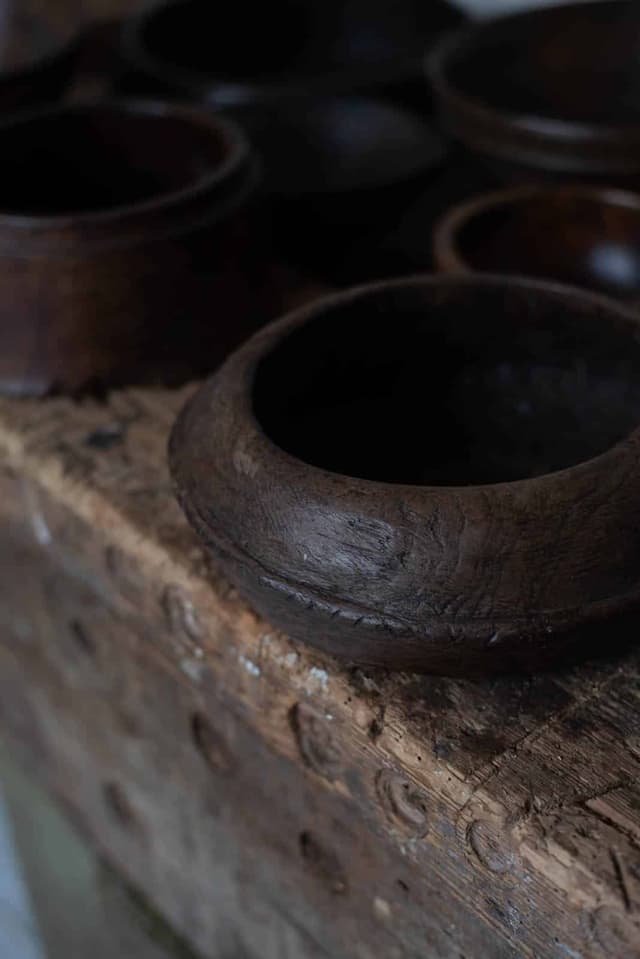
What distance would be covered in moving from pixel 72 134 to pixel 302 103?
31cm

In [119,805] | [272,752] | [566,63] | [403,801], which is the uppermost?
[566,63]

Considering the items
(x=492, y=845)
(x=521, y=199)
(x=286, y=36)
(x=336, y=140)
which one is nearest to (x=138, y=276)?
(x=521, y=199)

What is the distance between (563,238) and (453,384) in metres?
0.26

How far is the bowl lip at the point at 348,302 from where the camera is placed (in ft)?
2.30

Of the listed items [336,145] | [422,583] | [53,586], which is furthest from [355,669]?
[336,145]

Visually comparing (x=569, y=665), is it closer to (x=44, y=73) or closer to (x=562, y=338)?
(x=562, y=338)

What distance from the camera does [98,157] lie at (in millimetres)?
1258

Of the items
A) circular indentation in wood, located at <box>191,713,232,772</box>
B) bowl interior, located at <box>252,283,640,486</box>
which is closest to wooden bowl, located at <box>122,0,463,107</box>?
bowl interior, located at <box>252,283,640,486</box>

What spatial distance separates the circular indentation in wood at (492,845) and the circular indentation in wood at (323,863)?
0.84 ft

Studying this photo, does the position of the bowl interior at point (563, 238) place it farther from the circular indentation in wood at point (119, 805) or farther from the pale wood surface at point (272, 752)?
the circular indentation in wood at point (119, 805)

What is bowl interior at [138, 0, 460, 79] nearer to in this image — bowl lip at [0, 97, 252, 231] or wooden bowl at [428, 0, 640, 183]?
wooden bowl at [428, 0, 640, 183]

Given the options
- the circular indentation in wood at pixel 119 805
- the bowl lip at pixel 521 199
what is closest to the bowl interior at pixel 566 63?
the bowl lip at pixel 521 199

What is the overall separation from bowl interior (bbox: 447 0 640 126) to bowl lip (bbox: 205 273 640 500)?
561 millimetres

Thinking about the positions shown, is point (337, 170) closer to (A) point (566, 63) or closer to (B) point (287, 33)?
(A) point (566, 63)
